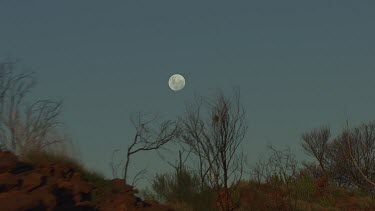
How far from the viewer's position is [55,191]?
1091cm

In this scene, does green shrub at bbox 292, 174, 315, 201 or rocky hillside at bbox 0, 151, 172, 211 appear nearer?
rocky hillside at bbox 0, 151, 172, 211

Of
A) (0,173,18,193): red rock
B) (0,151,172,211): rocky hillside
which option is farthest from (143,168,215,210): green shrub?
(0,173,18,193): red rock

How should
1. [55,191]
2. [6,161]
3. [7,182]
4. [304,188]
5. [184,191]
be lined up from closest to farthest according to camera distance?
[7,182] < [55,191] < [6,161] < [184,191] < [304,188]

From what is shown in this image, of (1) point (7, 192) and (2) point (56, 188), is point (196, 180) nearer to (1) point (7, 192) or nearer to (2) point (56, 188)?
(2) point (56, 188)

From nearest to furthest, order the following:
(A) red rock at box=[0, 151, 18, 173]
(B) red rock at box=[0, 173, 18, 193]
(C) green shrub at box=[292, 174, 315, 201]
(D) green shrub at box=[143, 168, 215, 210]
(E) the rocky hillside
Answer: (E) the rocky hillside, (B) red rock at box=[0, 173, 18, 193], (A) red rock at box=[0, 151, 18, 173], (D) green shrub at box=[143, 168, 215, 210], (C) green shrub at box=[292, 174, 315, 201]

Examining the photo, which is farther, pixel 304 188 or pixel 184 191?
pixel 304 188

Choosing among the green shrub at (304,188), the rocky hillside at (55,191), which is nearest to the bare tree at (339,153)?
the green shrub at (304,188)

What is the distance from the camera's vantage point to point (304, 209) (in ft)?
73.5

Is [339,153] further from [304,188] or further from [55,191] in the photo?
[55,191]

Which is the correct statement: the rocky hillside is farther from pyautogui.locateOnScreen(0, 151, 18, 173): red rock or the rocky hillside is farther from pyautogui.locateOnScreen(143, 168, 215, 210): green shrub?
pyautogui.locateOnScreen(143, 168, 215, 210): green shrub

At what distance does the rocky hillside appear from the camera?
30.7ft

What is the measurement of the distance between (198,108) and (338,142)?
2416cm

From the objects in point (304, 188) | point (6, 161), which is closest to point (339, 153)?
point (304, 188)

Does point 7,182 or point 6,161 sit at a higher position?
point 6,161
